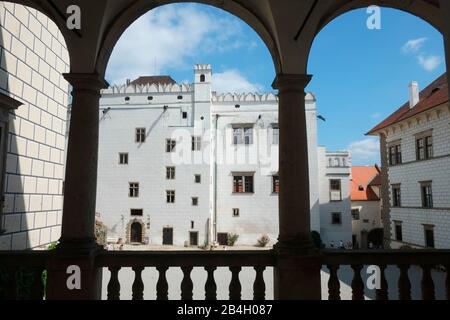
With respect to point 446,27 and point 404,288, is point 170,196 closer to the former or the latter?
point 404,288

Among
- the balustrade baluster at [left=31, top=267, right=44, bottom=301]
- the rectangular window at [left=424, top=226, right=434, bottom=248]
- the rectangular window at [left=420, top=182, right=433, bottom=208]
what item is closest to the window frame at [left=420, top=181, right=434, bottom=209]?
the rectangular window at [left=420, top=182, right=433, bottom=208]

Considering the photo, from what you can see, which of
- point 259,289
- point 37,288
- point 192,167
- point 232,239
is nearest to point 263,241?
point 232,239

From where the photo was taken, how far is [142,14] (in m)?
5.23

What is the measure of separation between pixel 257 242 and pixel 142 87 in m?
17.2

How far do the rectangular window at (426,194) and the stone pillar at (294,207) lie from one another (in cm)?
1970

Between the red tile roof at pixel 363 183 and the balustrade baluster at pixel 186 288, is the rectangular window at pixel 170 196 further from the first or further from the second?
the balustrade baluster at pixel 186 288

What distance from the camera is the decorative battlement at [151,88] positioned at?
1261 inches

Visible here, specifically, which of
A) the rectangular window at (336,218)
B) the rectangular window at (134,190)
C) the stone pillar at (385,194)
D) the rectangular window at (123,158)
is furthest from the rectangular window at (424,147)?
the rectangular window at (123,158)

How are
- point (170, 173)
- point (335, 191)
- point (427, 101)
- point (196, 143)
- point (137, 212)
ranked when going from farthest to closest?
point (335, 191) < point (196, 143) < point (170, 173) < point (137, 212) < point (427, 101)

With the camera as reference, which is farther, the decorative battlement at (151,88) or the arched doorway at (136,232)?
the decorative battlement at (151,88)

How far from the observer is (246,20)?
541 centimetres

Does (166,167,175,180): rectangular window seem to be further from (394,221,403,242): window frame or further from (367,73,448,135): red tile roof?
(394,221,403,242): window frame

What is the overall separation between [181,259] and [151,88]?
1168 inches
